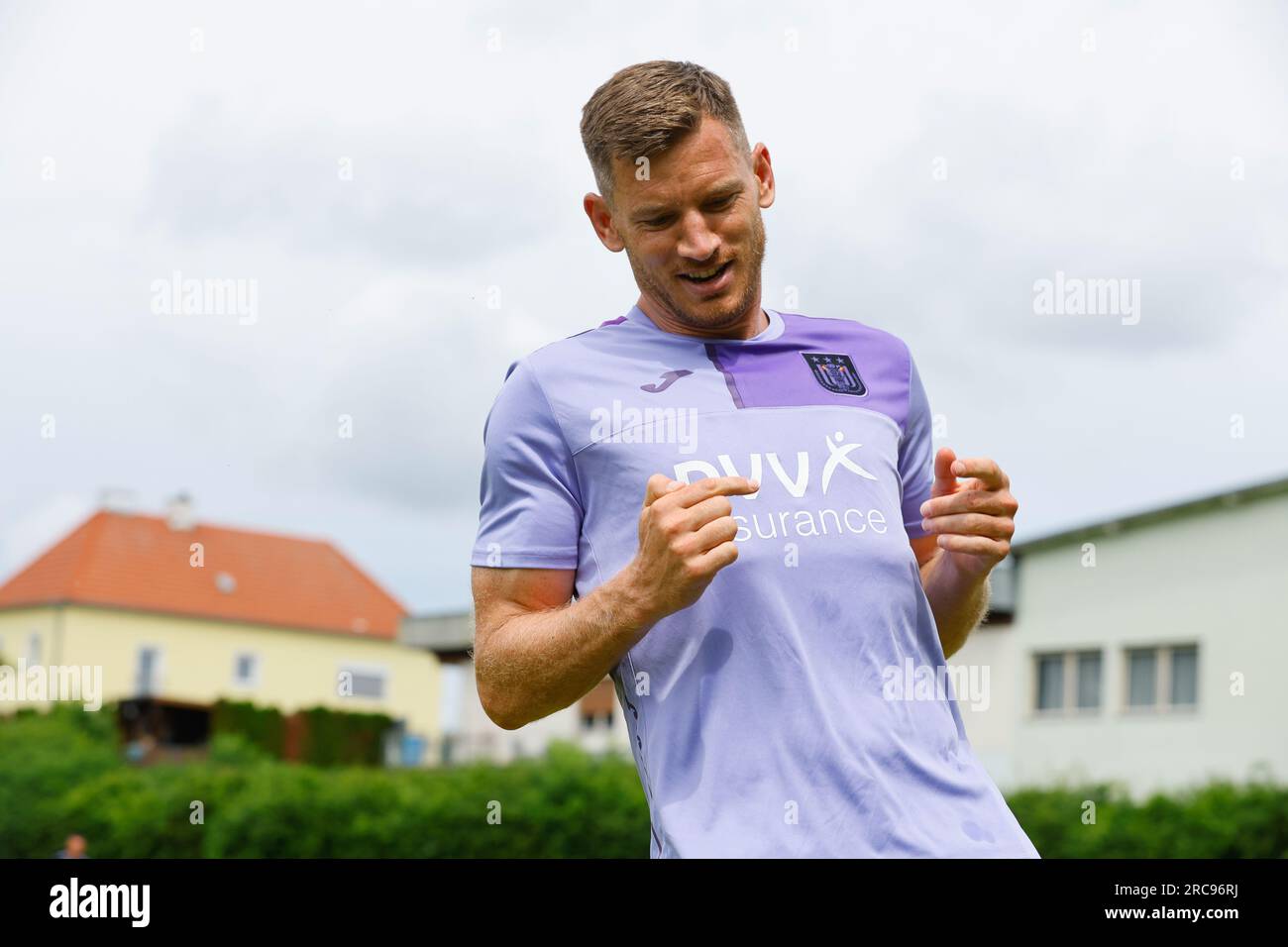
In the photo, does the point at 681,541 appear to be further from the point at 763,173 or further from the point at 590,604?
the point at 763,173

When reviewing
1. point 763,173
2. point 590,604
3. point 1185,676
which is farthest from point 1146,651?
point 590,604

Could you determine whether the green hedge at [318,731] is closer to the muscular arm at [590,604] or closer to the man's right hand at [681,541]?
the muscular arm at [590,604]

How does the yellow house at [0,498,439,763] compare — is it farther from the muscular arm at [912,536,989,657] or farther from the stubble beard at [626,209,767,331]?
the stubble beard at [626,209,767,331]

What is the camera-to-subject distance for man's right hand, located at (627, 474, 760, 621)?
2547mm

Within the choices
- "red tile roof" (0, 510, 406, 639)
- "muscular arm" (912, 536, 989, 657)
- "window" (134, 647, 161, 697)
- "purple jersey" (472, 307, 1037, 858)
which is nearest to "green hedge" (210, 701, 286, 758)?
"red tile roof" (0, 510, 406, 639)

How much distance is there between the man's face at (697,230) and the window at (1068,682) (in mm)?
26836

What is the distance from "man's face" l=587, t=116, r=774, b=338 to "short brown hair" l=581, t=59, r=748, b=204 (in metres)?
0.02

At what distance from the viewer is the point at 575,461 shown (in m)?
2.92

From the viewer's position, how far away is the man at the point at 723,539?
8.76ft

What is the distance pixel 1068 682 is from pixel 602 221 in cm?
2734

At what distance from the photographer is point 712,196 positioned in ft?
9.80

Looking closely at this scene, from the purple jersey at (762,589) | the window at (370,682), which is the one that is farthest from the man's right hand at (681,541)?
the window at (370,682)

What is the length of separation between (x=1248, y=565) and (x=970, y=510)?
24.5 m
